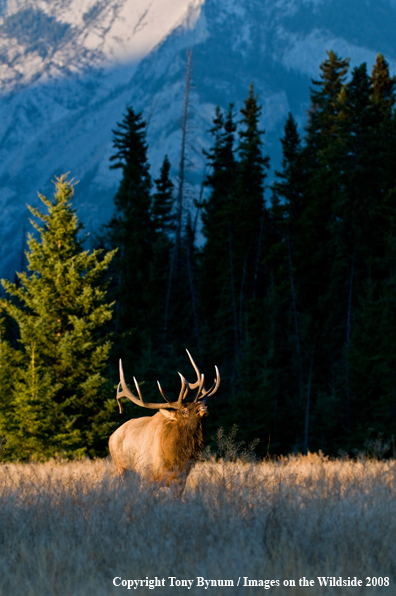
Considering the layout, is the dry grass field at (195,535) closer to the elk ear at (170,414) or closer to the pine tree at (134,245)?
the elk ear at (170,414)

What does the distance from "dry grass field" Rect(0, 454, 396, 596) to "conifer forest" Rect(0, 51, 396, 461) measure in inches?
337

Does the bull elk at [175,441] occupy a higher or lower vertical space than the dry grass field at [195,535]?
higher

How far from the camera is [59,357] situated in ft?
64.2

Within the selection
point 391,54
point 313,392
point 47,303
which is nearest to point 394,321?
point 313,392

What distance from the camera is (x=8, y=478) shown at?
9281 millimetres

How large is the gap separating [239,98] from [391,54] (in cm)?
4495

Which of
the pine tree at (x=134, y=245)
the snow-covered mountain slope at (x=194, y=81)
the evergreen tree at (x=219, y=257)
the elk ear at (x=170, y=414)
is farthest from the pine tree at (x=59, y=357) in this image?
the snow-covered mountain slope at (x=194, y=81)

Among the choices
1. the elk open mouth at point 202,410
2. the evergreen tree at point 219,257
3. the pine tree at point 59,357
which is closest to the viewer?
the elk open mouth at point 202,410

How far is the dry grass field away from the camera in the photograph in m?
4.88

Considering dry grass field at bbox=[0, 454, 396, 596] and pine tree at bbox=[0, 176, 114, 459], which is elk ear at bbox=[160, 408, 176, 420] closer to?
dry grass field at bbox=[0, 454, 396, 596]

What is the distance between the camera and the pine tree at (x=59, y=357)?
59.1ft

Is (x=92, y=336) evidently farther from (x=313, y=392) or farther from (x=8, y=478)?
(x=313, y=392)

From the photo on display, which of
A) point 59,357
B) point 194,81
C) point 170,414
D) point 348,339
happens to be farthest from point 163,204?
point 194,81

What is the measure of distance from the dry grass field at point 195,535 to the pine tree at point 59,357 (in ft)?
32.9
